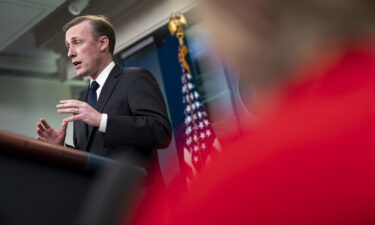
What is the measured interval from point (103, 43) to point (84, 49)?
0.07 metres

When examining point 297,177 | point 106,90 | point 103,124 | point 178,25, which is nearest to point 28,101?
point 178,25

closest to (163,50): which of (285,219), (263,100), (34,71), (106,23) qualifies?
(263,100)

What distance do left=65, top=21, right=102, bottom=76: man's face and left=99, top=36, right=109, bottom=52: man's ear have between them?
0.04 feet

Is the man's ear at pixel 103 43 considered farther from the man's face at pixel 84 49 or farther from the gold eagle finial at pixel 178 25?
the gold eagle finial at pixel 178 25

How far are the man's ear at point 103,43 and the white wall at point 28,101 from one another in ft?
15.3

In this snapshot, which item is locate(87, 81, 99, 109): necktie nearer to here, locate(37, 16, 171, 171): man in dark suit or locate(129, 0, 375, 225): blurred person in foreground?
locate(37, 16, 171, 171): man in dark suit

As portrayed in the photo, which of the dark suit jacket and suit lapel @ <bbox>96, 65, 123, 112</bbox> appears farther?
suit lapel @ <bbox>96, 65, 123, 112</bbox>

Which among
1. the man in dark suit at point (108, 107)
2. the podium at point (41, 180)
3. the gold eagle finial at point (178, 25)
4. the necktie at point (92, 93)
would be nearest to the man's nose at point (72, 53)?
the man in dark suit at point (108, 107)

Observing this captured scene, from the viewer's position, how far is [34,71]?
20.4ft

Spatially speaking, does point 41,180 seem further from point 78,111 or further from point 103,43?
point 103,43

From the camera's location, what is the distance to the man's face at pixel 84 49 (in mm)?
1371

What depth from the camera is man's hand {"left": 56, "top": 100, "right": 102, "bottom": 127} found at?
1045mm

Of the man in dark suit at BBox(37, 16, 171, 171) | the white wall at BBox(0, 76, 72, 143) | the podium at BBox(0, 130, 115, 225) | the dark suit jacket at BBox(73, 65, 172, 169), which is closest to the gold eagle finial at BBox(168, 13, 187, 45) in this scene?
the white wall at BBox(0, 76, 72, 143)

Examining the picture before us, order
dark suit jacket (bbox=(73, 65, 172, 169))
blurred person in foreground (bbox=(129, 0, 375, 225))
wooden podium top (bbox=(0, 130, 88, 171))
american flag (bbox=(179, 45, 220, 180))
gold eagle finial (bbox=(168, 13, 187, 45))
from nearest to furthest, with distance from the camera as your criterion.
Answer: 1. wooden podium top (bbox=(0, 130, 88, 171))
2. blurred person in foreground (bbox=(129, 0, 375, 225))
3. dark suit jacket (bbox=(73, 65, 172, 169))
4. american flag (bbox=(179, 45, 220, 180))
5. gold eagle finial (bbox=(168, 13, 187, 45))
